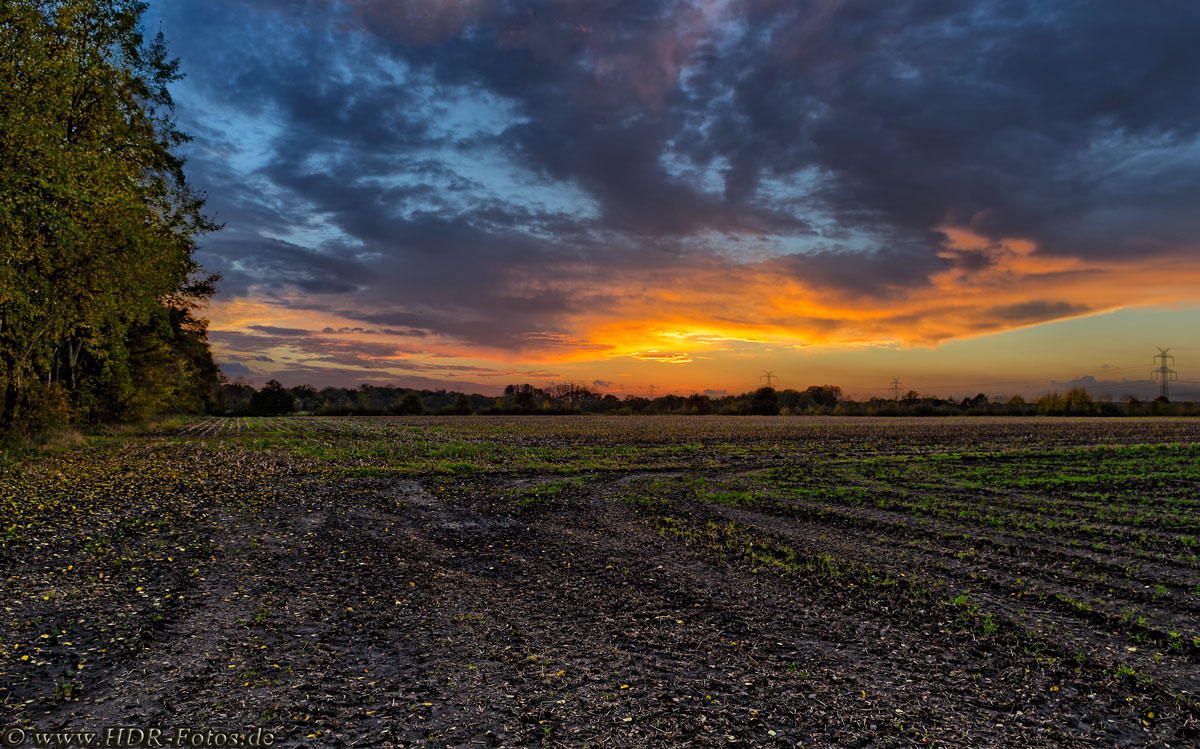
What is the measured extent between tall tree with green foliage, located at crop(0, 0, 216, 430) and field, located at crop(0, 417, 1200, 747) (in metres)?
8.82

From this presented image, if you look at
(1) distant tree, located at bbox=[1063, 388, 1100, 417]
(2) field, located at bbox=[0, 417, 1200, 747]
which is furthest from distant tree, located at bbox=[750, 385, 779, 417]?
(2) field, located at bbox=[0, 417, 1200, 747]

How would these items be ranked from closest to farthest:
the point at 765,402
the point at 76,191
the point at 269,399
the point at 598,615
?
the point at 598,615, the point at 76,191, the point at 269,399, the point at 765,402

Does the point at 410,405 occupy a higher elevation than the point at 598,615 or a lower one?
higher

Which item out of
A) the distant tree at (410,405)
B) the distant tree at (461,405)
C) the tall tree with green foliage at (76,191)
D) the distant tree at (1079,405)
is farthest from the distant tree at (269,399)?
the distant tree at (1079,405)

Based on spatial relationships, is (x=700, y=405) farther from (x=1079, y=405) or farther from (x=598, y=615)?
(x=598, y=615)

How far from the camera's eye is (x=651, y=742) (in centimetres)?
457

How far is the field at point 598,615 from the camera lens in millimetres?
4953

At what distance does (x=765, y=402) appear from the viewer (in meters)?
114

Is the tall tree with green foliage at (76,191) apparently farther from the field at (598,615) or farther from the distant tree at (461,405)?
the distant tree at (461,405)

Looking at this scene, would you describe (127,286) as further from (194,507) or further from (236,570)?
(236,570)

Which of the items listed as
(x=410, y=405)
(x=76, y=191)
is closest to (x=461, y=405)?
(x=410, y=405)

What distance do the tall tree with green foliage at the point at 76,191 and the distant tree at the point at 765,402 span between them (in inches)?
3948

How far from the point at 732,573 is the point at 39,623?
30.7 ft

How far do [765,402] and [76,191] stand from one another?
109024 mm
